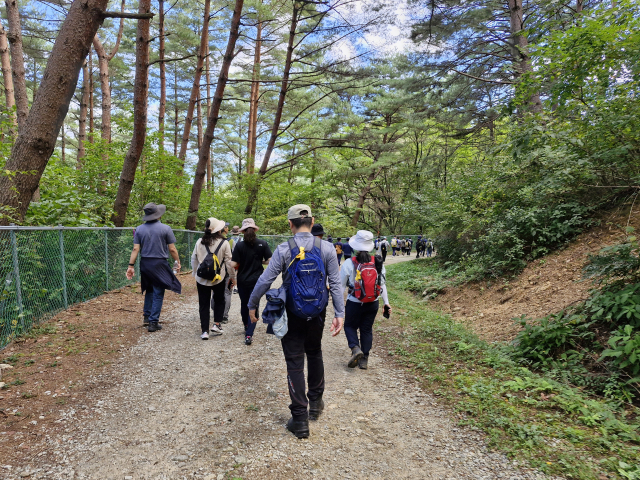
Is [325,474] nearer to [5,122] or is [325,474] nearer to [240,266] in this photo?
[240,266]

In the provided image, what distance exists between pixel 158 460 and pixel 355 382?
2314mm

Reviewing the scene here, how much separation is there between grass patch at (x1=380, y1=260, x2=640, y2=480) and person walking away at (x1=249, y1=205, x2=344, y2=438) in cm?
148

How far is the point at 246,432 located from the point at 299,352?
818 mm

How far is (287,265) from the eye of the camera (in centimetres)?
321

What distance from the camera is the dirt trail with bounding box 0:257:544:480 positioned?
263cm

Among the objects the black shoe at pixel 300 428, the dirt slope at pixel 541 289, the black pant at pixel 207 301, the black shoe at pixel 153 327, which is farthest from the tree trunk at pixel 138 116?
the dirt slope at pixel 541 289

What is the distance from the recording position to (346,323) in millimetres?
4820

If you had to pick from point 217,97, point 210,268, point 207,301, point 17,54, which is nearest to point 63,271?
point 207,301

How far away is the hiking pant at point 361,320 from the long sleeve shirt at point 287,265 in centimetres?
126

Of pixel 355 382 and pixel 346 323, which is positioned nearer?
pixel 355 382

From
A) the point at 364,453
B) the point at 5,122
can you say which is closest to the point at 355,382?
the point at 364,453

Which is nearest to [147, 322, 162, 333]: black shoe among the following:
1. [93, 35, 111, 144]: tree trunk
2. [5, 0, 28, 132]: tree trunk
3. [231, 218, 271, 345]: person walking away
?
[231, 218, 271, 345]: person walking away

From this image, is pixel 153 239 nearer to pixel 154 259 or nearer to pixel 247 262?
pixel 154 259

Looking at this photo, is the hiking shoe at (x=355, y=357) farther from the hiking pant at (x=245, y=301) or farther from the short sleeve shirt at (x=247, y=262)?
the short sleeve shirt at (x=247, y=262)
